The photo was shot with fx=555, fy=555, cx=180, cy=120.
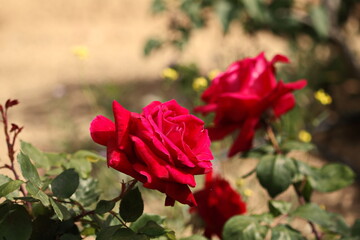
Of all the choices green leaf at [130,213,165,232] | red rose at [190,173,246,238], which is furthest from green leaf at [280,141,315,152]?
green leaf at [130,213,165,232]

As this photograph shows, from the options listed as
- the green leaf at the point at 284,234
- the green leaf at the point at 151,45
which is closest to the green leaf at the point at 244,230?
the green leaf at the point at 284,234

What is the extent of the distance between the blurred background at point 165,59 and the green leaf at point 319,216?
679mm

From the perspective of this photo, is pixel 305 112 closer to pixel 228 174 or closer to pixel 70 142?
pixel 228 174

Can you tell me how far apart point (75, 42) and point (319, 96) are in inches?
142

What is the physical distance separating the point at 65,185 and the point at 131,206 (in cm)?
9

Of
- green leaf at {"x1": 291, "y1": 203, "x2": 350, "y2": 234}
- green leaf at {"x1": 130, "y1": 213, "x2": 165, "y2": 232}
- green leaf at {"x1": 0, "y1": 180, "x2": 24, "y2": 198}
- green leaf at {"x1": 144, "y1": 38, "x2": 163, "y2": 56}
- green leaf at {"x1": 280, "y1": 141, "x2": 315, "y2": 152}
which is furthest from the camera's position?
green leaf at {"x1": 144, "y1": 38, "x2": 163, "y2": 56}

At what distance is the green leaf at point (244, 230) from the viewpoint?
862 mm

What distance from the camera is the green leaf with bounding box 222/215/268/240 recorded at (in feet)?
2.83

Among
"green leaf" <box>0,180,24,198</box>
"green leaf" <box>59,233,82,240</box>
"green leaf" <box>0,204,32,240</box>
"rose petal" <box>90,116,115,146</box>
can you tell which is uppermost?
"rose petal" <box>90,116,115,146</box>

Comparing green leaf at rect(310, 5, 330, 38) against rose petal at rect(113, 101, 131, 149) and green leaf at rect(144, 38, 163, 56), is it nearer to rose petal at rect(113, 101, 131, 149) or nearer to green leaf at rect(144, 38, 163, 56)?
green leaf at rect(144, 38, 163, 56)

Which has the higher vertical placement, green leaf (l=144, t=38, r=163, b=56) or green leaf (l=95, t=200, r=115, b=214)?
green leaf (l=95, t=200, r=115, b=214)

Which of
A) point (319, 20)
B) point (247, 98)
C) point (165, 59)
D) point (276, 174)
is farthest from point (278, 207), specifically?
point (165, 59)

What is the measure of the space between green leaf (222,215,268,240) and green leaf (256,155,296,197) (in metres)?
0.08

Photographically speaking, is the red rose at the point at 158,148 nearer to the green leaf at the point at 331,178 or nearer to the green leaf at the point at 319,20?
the green leaf at the point at 331,178
